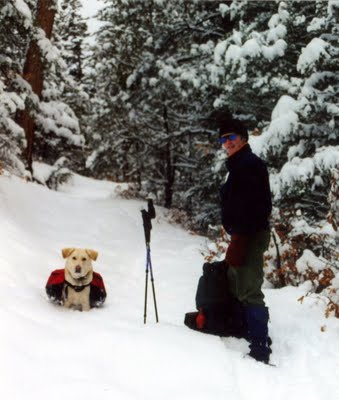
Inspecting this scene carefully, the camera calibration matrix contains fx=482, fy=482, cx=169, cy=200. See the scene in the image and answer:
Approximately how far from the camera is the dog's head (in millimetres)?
6156

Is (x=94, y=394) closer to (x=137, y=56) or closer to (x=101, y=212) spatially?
(x=101, y=212)

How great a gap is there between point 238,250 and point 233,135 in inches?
49.2

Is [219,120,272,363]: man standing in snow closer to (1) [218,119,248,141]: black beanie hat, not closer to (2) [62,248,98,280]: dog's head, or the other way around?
(1) [218,119,248,141]: black beanie hat

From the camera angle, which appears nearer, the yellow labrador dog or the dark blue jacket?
the dark blue jacket

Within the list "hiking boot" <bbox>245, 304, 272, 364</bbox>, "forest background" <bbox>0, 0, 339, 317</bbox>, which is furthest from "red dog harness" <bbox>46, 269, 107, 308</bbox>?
"forest background" <bbox>0, 0, 339, 317</bbox>

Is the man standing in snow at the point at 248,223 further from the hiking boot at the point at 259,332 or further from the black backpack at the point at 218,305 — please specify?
the black backpack at the point at 218,305

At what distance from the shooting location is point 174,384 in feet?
13.4

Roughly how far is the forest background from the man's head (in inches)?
53.0

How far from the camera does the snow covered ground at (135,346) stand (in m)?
3.88

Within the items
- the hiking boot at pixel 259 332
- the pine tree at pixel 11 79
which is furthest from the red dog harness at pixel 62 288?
the pine tree at pixel 11 79

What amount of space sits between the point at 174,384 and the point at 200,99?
10.6 meters

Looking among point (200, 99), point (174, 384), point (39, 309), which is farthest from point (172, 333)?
point (200, 99)

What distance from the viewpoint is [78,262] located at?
20.4 ft

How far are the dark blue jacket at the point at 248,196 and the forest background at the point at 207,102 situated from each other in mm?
1360
